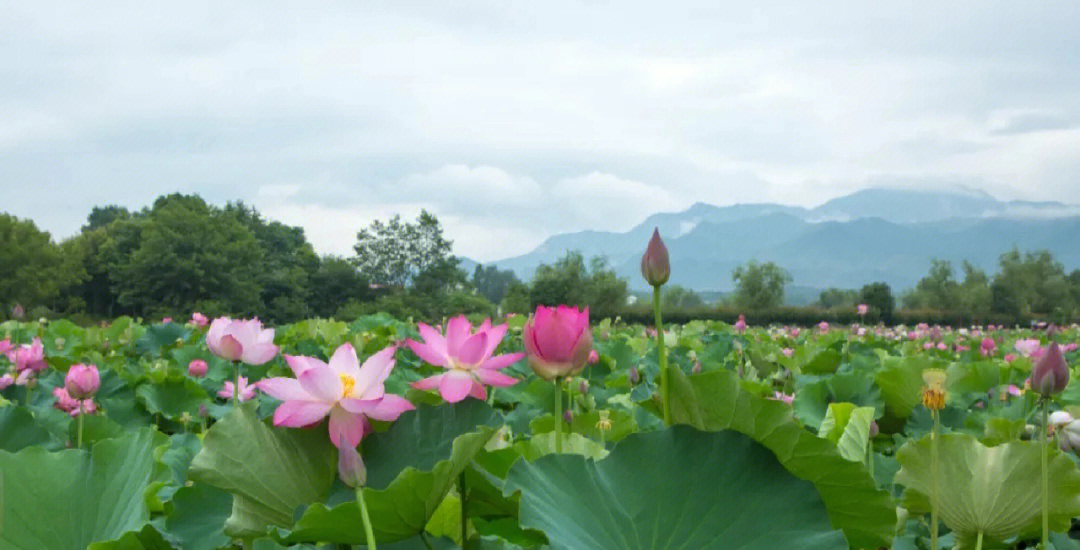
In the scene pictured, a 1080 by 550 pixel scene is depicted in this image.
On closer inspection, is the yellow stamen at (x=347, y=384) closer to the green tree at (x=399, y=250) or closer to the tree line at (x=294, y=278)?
A: the tree line at (x=294, y=278)

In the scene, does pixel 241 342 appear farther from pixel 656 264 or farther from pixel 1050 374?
pixel 1050 374

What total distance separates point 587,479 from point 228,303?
43.0 metres

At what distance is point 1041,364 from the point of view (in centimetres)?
116

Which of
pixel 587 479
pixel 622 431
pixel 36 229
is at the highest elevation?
pixel 36 229

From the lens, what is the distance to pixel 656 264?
98cm

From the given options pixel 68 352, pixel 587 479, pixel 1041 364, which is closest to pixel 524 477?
pixel 587 479

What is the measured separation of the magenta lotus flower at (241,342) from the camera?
140cm

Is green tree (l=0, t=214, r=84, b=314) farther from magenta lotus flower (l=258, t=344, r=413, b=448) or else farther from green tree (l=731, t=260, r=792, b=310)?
green tree (l=731, t=260, r=792, b=310)

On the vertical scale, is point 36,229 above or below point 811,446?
above

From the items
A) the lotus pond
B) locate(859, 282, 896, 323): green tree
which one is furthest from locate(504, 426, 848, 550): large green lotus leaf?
locate(859, 282, 896, 323): green tree

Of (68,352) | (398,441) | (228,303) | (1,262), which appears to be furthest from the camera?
(228,303)

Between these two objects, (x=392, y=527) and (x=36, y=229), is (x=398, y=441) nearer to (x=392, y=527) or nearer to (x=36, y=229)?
(x=392, y=527)

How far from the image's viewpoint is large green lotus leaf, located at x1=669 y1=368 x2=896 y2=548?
0.84m

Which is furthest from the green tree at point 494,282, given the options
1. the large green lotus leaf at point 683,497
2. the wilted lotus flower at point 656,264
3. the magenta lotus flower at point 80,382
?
the large green lotus leaf at point 683,497
